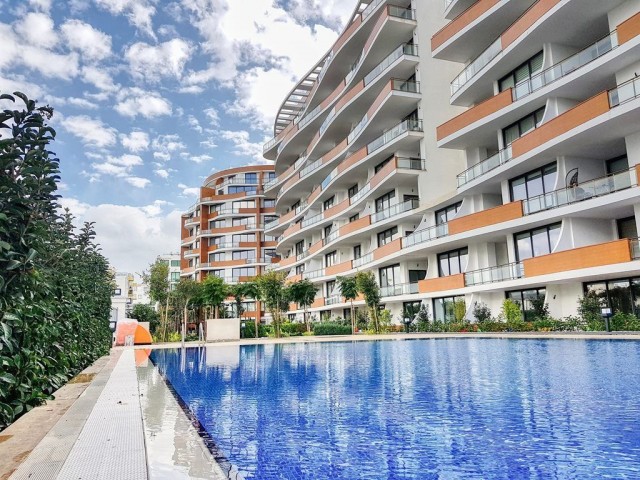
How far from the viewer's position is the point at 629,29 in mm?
18172

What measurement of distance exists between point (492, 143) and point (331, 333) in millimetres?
17382

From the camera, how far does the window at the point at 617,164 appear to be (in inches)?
830

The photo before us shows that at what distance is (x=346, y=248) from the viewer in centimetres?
4412

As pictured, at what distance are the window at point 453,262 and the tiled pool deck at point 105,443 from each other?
79.4ft

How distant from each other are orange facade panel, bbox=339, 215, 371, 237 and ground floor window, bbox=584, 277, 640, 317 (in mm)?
18521

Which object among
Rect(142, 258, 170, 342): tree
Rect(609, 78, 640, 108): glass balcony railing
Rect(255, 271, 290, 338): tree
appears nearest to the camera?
Rect(609, 78, 640, 108): glass balcony railing

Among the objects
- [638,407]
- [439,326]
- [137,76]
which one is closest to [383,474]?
[638,407]

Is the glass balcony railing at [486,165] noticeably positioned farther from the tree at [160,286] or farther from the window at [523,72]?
the tree at [160,286]

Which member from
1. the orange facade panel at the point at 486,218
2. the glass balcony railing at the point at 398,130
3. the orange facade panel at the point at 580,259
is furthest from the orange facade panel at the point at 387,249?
the orange facade panel at the point at 580,259

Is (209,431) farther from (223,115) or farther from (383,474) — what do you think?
(223,115)

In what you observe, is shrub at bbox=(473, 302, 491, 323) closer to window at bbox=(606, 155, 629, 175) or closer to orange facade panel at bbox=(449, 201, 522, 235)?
orange facade panel at bbox=(449, 201, 522, 235)

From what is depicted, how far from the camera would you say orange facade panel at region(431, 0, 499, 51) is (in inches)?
994

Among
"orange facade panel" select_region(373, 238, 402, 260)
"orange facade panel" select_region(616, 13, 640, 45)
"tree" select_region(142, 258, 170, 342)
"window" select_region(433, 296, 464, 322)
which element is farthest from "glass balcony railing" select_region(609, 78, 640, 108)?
"tree" select_region(142, 258, 170, 342)

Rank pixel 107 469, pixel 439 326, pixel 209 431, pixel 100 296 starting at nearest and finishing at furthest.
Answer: pixel 107 469 → pixel 209 431 → pixel 100 296 → pixel 439 326
